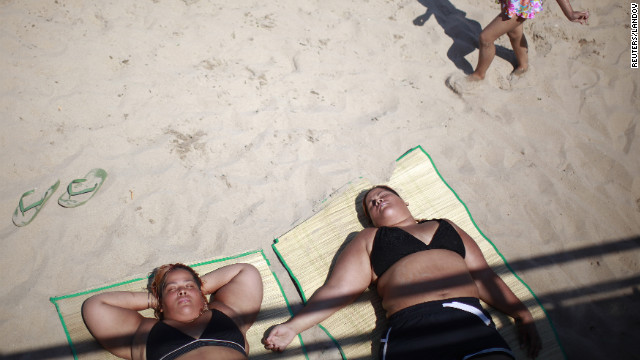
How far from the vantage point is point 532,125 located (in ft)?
12.9

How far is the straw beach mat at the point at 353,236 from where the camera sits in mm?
2652

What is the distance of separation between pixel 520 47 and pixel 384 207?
106 inches

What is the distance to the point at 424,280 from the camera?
243 centimetres

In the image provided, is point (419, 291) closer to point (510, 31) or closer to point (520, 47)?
point (510, 31)

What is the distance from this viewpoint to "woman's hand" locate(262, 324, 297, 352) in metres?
2.47

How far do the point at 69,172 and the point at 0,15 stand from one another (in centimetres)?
193

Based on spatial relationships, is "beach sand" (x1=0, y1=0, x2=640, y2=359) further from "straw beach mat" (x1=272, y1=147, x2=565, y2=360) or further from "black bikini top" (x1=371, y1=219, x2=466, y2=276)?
"black bikini top" (x1=371, y1=219, x2=466, y2=276)

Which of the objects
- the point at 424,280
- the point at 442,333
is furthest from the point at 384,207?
the point at 442,333

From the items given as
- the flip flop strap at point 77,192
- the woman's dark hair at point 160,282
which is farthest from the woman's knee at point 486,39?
the flip flop strap at point 77,192

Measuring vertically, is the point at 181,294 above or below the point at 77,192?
below

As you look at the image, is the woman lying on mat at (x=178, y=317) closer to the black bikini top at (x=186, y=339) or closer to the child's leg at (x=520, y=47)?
the black bikini top at (x=186, y=339)

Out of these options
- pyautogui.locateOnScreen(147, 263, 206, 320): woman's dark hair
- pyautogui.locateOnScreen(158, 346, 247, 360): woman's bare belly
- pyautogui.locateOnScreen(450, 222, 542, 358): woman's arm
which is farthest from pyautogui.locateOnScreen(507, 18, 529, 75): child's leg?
pyautogui.locateOnScreen(158, 346, 247, 360): woman's bare belly

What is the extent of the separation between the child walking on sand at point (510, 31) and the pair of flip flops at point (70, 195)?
3.46 meters

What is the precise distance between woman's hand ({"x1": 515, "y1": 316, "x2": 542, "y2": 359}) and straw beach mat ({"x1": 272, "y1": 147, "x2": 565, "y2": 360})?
0.05m
